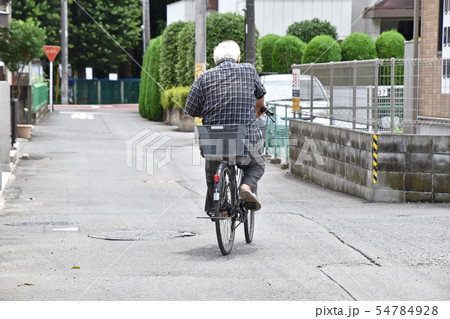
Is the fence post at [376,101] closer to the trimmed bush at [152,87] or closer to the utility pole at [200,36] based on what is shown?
the utility pole at [200,36]

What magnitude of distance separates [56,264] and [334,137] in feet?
23.1

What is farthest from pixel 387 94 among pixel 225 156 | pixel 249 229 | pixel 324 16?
pixel 324 16

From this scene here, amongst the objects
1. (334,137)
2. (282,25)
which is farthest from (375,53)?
(334,137)

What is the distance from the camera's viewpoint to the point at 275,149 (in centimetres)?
1848

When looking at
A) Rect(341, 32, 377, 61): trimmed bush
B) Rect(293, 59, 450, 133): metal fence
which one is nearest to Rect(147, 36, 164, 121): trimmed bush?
Rect(341, 32, 377, 61): trimmed bush

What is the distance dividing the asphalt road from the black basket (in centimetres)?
91

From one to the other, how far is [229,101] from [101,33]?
51806mm

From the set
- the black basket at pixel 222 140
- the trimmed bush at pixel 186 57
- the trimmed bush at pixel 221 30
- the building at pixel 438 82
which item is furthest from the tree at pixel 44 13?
the black basket at pixel 222 140

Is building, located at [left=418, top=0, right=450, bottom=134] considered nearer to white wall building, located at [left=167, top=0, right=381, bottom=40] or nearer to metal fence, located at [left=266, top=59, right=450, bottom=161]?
metal fence, located at [left=266, top=59, right=450, bottom=161]

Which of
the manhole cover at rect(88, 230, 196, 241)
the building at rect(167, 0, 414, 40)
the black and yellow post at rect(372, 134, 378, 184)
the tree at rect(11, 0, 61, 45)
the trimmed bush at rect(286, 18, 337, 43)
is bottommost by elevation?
the manhole cover at rect(88, 230, 196, 241)

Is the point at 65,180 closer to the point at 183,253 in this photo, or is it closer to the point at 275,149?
the point at 275,149

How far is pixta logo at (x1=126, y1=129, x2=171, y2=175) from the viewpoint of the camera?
17.7 m

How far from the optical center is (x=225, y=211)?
797 cm

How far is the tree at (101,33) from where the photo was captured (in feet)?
192
